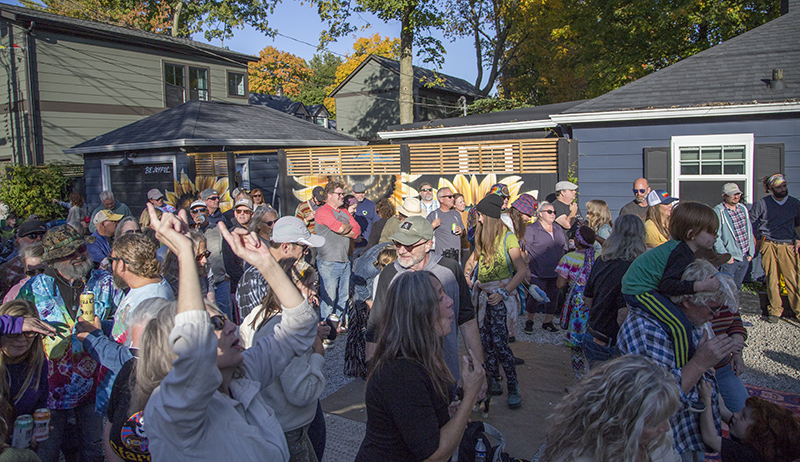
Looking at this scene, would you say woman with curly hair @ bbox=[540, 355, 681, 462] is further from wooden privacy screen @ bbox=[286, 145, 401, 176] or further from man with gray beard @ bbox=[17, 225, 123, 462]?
wooden privacy screen @ bbox=[286, 145, 401, 176]

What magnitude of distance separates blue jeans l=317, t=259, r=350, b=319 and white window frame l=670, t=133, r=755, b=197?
6294mm

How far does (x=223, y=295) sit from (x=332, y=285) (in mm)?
1429

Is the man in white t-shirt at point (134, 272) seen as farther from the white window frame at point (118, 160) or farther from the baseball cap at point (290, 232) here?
the white window frame at point (118, 160)

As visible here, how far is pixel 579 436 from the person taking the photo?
204 cm

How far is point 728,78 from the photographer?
372 inches

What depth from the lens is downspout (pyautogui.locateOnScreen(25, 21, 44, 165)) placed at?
16828mm

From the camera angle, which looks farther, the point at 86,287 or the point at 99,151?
the point at 99,151

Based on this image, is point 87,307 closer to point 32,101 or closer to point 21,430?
point 21,430

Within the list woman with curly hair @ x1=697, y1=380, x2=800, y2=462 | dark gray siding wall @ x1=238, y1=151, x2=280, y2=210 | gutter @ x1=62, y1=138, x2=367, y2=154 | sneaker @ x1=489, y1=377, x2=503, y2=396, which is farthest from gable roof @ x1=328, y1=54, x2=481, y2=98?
woman with curly hair @ x1=697, y1=380, x2=800, y2=462

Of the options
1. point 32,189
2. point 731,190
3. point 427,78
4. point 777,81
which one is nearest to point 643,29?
point 777,81

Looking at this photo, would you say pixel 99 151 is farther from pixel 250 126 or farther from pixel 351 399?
pixel 351 399

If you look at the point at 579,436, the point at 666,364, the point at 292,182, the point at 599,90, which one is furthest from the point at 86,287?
the point at 599,90

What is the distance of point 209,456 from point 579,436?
1.40m

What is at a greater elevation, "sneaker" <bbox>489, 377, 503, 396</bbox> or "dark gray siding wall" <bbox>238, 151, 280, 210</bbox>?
"dark gray siding wall" <bbox>238, 151, 280, 210</bbox>
